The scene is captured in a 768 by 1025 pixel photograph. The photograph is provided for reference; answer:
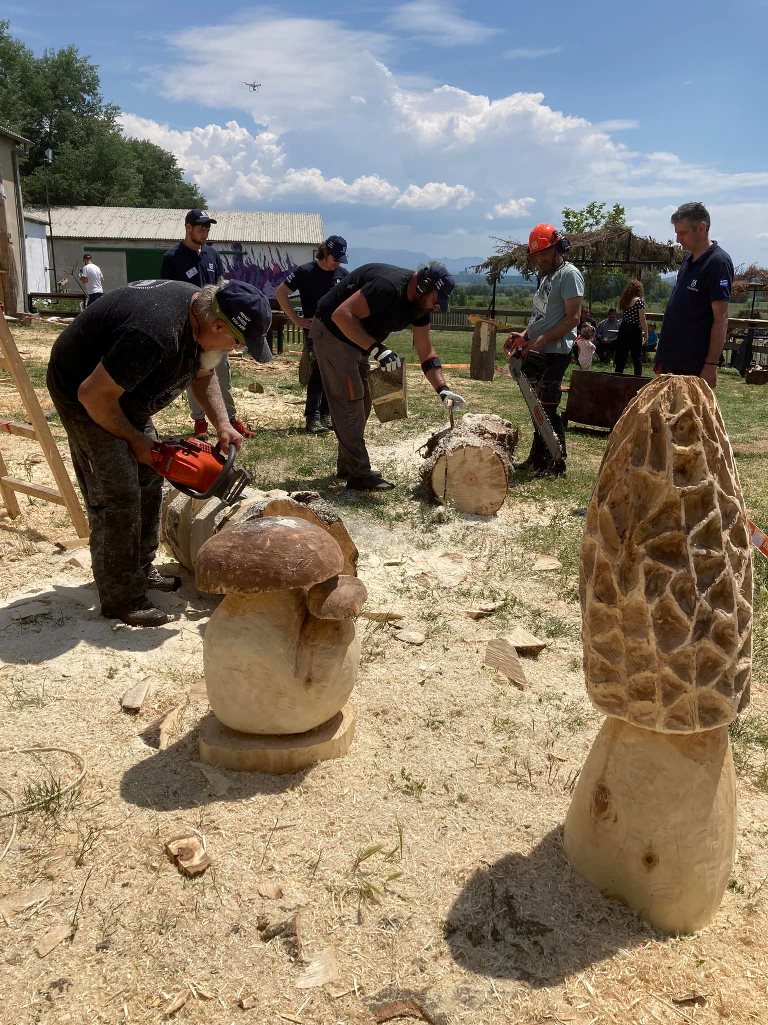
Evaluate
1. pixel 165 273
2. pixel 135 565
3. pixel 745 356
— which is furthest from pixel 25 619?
pixel 745 356

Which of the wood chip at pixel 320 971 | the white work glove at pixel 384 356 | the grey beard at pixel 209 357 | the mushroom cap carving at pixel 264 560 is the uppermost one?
the grey beard at pixel 209 357

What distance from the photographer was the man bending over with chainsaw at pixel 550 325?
22.5 ft

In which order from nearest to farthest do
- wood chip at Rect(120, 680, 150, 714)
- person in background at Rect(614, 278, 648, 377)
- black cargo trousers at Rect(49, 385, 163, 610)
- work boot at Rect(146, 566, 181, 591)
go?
wood chip at Rect(120, 680, 150, 714)
black cargo trousers at Rect(49, 385, 163, 610)
work boot at Rect(146, 566, 181, 591)
person in background at Rect(614, 278, 648, 377)

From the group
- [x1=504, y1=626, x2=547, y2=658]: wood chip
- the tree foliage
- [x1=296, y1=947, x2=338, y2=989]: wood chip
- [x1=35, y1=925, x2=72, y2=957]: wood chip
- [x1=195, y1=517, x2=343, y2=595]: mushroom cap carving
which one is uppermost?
the tree foliage

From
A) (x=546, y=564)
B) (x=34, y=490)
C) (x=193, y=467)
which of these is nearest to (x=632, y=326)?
(x=546, y=564)

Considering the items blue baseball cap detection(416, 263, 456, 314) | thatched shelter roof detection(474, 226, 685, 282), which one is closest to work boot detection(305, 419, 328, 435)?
blue baseball cap detection(416, 263, 456, 314)

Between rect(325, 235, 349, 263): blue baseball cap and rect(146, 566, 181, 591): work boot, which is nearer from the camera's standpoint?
rect(146, 566, 181, 591): work boot

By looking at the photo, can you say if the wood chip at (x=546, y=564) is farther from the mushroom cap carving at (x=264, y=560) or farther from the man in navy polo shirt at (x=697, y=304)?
the mushroom cap carving at (x=264, y=560)

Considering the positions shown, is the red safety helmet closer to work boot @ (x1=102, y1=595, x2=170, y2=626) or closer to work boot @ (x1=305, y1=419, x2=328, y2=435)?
work boot @ (x1=305, y1=419, x2=328, y2=435)

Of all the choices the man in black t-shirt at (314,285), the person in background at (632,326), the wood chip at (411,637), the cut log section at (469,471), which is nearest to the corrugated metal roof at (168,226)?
the person in background at (632,326)

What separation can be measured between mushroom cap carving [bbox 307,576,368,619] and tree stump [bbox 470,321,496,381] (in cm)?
1193

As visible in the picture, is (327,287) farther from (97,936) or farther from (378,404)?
(97,936)

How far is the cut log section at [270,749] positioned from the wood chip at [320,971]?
80 centimetres

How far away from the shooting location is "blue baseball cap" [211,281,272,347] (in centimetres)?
350
